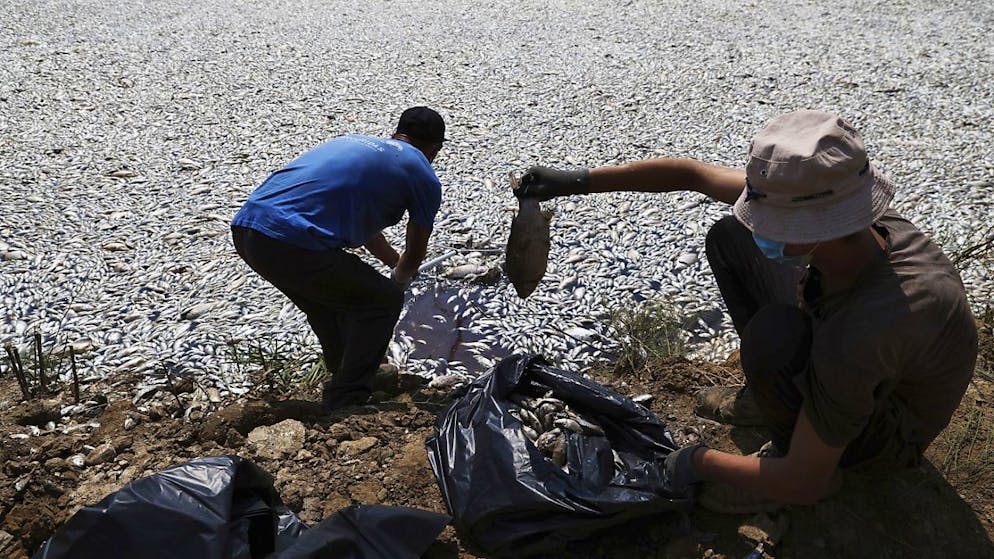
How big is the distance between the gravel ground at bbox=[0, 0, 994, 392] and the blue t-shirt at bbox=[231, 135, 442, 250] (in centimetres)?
80

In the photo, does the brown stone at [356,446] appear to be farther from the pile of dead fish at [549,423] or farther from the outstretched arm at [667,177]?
the outstretched arm at [667,177]

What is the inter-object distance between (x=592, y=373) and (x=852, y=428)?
1.75m

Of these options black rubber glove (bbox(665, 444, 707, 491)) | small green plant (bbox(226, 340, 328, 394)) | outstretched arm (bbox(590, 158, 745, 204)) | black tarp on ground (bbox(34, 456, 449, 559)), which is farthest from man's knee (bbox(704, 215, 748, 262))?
small green plant (bbox(226, 340, 328, 394))

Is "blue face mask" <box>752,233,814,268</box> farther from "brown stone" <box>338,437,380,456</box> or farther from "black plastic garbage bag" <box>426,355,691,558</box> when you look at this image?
"brown stone" <box>338,437,380,456</box>

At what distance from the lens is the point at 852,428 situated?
2031 mm

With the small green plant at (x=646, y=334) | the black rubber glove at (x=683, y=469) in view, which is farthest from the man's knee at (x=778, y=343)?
the small green plant at (x=646, y=334)

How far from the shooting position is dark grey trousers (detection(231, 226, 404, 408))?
129 inches

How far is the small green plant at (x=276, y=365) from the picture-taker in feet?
12.0

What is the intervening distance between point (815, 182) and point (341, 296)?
202 cm

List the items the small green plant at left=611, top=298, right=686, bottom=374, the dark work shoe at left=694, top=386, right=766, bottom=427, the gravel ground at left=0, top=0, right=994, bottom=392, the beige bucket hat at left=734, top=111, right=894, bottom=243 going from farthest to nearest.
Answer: the gravel ground at left=0, top=0, right=994, bottom=392, the small green plant at left=611, top=298, right=686, bottom=374, the dark work shoe at left=694, top=386, right=766, bottom=427, the beige bucket hat at left=734, top=111, right=894, bottom=243

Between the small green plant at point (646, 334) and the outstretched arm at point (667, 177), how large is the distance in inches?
37.1

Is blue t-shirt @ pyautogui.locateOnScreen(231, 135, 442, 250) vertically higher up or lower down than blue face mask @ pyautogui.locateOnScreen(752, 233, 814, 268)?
lower down

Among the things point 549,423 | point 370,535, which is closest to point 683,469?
point 549,423

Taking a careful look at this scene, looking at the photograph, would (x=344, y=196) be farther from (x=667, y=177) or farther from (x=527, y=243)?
(x=667, y=177)
